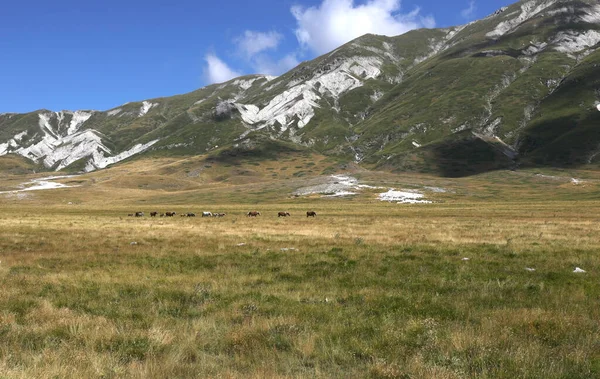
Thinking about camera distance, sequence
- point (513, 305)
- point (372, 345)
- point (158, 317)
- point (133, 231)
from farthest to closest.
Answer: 1. point (133, 231)
2. point (513, 305)
3. point (158, 317)
4. point (372, 345)

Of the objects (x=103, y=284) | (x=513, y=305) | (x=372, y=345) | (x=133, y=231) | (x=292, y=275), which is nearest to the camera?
(x=372, y=345)

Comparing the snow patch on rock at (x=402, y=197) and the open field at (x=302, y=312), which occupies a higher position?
the open field at (x=302, y=312)

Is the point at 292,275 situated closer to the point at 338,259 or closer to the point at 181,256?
the point at 338,259

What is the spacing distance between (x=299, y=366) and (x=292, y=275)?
31.4 ft

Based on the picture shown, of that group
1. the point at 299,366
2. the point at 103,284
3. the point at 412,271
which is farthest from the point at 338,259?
the point at 299,366

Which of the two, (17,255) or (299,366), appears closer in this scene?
(299,366)

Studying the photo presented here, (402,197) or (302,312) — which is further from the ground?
(302,312)

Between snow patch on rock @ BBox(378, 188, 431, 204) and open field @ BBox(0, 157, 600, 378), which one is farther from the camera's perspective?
snow patch on rock @ BBox(378, 188, 431, 204)

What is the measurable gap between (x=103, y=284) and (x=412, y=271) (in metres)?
13.3

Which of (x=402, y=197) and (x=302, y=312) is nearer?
(x=302, y=312)

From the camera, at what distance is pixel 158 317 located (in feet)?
36.0

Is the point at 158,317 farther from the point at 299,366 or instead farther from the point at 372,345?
the point at 372,345

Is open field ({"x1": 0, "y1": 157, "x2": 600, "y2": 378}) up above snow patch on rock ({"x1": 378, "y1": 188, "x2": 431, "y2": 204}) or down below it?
above

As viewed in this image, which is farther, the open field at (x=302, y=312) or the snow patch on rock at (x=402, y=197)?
the snow patch on rock at (x=402, y=197)
